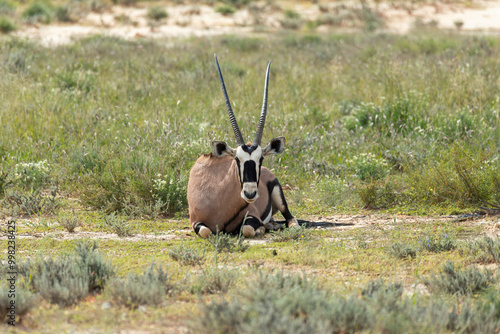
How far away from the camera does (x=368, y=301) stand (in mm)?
4500

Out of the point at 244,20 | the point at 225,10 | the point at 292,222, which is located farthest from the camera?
the point at 225,10

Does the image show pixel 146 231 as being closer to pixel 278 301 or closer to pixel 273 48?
pixel 278 301

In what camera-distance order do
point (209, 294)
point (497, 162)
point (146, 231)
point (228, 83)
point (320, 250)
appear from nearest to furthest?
point (209, 294), point (320, 250), point (146, 231), point (497, 162), point (228, 83)

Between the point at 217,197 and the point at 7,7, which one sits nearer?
the point at 217,197

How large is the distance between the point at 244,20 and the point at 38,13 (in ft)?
32.9

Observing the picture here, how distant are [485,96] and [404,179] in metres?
4.13

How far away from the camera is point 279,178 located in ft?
31.3

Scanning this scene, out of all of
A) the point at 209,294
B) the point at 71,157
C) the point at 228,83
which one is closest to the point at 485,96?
the point at 228,83

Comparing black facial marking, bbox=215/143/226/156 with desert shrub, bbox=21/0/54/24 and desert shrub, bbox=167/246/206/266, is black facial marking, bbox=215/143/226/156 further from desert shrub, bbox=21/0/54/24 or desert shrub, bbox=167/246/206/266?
desert shrub, bbox=21/0/54/24

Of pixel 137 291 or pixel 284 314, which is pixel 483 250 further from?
pixel 137 291

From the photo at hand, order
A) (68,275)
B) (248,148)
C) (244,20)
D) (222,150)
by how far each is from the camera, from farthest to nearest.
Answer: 1. (244,20)
2. (222,150)
3. (248,148)
4. (68,275)

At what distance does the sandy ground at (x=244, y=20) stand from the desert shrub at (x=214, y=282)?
64.7 ft

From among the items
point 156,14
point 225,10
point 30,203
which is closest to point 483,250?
point 30,203

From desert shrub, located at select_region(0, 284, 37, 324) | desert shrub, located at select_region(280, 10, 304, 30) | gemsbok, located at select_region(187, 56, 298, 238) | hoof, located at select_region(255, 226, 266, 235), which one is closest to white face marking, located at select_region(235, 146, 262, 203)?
gemsbok, located at select_region(187, 56, 298, 238)
